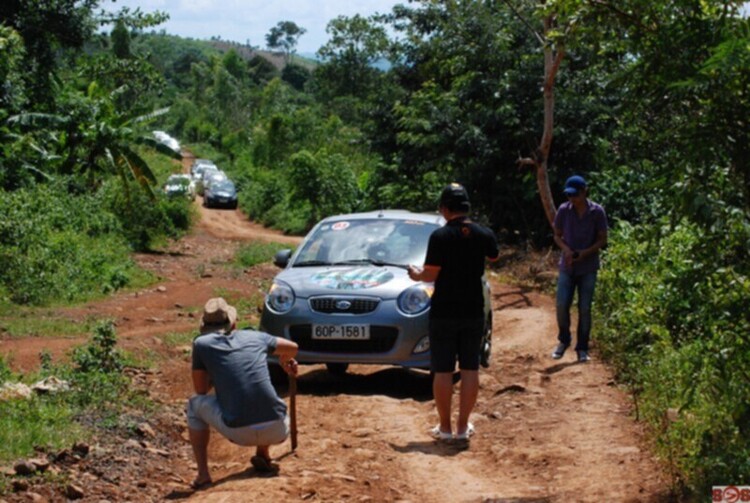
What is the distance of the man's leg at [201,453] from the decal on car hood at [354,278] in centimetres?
305

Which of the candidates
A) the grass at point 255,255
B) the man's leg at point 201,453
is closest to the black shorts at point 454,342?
the man's leg at point 201,453

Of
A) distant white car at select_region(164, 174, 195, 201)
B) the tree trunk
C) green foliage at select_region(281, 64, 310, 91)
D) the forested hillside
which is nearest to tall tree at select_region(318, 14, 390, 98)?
the forested hillside

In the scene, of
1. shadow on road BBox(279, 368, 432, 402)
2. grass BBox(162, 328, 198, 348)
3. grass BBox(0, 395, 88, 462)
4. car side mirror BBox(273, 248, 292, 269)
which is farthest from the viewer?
grass BBox(162, 328, 198, 348)

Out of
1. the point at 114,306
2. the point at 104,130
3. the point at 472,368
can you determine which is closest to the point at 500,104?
the point at 114,306

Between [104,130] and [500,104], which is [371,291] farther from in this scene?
[104,130]

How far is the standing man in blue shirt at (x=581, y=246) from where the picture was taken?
1032 cm

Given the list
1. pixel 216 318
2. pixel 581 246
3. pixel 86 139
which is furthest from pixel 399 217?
pixel 86 139

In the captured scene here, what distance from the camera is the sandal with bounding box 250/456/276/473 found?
268 inches

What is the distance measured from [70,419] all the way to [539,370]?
4.50 m

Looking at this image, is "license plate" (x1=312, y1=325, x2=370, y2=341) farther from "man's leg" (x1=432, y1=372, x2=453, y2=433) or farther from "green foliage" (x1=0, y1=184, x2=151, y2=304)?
"green foliage" (x1=0, y1=184, x2=151, y2=304)

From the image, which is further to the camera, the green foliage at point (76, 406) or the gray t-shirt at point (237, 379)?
the green foliage at point (76, 406)

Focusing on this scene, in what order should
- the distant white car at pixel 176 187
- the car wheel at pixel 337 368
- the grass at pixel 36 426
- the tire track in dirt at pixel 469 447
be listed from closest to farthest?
the tire track in dirt at pixel 469 447 < the grass at pixel 36 426 < the car wheel at pixel 337 368 < the distant white car at pixel 176 187

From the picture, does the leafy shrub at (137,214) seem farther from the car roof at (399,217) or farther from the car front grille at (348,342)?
the car front grille at (348,342)

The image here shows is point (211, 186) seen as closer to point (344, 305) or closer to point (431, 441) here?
point (344, 305)
